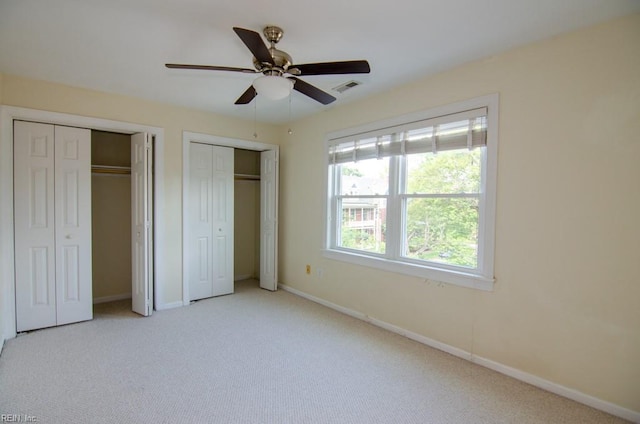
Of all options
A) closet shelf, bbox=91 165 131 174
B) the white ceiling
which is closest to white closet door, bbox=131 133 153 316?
closet shelf, bbox=91 165 131 174

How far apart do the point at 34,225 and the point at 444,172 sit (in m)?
4.14

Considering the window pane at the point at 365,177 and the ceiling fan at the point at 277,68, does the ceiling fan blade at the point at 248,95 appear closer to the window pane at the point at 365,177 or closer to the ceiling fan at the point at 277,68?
the ceiling fan at the point at 277,68

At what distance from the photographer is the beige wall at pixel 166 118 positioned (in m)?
3.17

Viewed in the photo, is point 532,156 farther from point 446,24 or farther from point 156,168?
point 156,168

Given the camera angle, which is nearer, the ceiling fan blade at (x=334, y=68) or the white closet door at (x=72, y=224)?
the ceiling fan blade at (x=334, y=68)

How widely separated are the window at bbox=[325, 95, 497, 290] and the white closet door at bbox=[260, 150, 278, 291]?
106 centimetres

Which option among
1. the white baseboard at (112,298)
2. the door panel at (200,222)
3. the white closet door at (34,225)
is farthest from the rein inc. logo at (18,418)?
the white baseboard at (112,298)

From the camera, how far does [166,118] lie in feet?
13.0

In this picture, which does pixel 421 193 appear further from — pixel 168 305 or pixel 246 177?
pixel 168 305

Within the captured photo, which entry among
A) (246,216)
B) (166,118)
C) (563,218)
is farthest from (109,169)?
(563,218)

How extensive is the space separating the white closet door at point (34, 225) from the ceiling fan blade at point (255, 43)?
277 cm

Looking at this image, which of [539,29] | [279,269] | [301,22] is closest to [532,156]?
[539,29]

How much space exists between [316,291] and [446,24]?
3366mm

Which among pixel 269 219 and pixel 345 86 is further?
pixel 269 219
